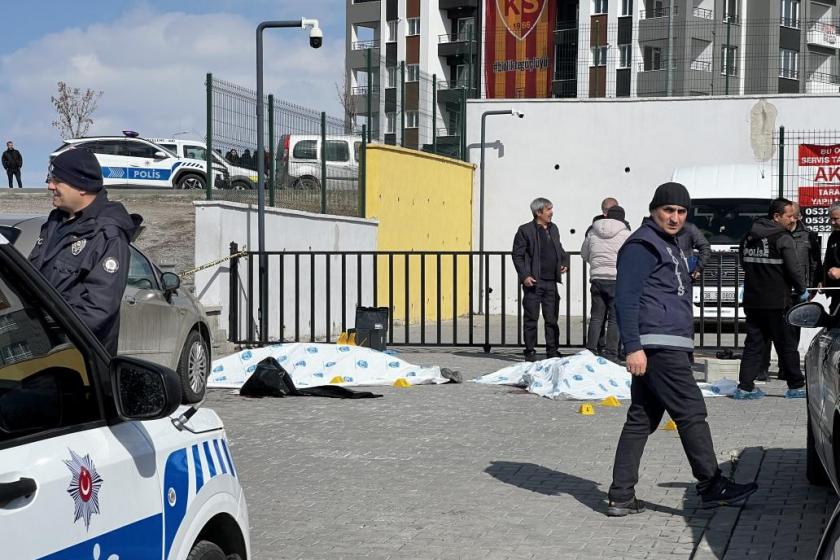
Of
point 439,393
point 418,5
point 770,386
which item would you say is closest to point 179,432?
point 439,393

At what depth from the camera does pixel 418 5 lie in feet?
245

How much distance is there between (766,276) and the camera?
11859 millimetres

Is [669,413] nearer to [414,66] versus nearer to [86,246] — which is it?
[86,246]

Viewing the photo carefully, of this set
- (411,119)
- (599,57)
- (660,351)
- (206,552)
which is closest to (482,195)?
(411,119)

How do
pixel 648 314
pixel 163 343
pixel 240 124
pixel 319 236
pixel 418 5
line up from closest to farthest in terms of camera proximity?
1. pixel 648 314
2. pixel 163 343
3. pixel 240 124
4. pixel 319 236
5. pixel 418 5

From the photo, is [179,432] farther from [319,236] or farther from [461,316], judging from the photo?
[461,316]

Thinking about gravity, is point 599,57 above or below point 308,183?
above

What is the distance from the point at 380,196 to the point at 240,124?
492cm

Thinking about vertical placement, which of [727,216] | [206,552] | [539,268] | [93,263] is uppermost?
[727,216]

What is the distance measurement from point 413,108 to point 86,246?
21202 millimetres

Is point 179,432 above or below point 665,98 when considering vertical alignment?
below

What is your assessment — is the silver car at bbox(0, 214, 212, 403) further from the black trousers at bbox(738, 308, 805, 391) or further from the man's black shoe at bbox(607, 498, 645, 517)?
the black trousers at bbox(738, 308, 805, 391)

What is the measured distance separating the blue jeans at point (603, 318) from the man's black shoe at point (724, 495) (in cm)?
721

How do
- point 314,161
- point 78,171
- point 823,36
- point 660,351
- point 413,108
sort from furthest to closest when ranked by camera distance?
1. point 823,36
2. point 413,108
3. point 314,161
4. point 660,351
5. point 78,171
